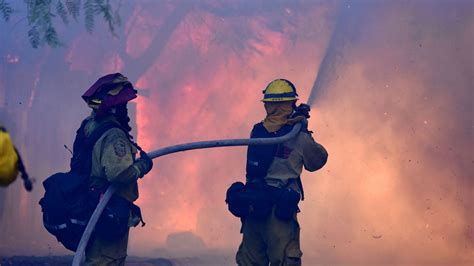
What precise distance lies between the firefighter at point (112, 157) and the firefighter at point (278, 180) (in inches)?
38.8

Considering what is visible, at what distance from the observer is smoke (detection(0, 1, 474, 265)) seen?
1102cm

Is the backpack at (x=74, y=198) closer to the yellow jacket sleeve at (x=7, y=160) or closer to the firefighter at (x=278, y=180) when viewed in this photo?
the firefighter at (x=278, y=180)

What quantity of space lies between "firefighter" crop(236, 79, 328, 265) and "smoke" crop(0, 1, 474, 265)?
220 inches

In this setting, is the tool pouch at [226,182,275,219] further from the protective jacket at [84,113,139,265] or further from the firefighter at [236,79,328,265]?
the protective jacket at [84,113,139,265]

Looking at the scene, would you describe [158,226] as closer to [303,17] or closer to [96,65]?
[96,65]

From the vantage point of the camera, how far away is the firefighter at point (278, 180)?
16.7ft

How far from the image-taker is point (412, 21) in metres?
11.7

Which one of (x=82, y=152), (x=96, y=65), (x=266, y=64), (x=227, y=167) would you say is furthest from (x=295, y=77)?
(x=82, y=152)

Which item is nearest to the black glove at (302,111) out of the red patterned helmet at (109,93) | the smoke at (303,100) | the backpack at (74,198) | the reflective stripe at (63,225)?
the red patterned helmet at (109,93)

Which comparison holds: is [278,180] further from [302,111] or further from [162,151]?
[162,151]

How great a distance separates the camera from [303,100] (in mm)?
12727

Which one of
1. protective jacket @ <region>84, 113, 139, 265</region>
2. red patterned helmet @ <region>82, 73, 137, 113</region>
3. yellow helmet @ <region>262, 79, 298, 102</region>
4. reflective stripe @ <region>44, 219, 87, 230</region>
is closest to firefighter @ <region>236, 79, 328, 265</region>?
yellow helmet @ <region>262, 79, 298, 102</region>

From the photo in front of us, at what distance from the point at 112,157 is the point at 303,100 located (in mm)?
8564

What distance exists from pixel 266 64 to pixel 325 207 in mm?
3099
